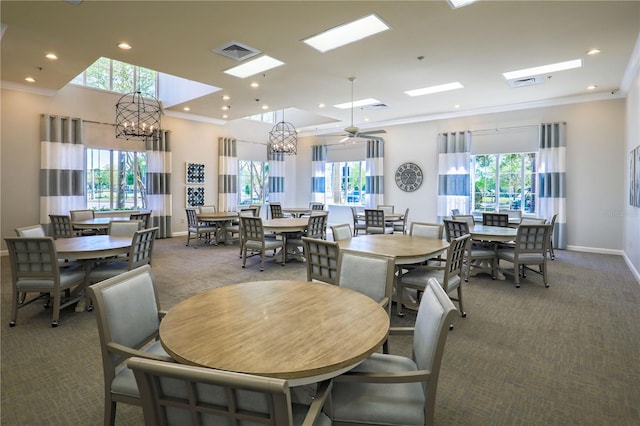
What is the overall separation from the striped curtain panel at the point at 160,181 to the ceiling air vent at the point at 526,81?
25.9ft

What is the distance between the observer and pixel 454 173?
8.61 metres

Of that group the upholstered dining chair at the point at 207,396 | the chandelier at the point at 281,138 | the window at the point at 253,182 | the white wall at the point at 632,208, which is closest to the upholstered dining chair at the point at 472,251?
the white wall at the point at 632,208

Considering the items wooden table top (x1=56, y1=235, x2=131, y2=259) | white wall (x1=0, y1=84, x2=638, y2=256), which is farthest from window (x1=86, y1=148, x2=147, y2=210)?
wooden table top (x1=56, y1=235, x2=131, y2=259)

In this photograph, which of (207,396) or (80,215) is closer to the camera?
(207,396)

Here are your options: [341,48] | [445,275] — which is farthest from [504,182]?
[445,275]

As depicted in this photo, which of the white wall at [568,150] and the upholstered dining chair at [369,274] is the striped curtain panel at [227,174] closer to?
the white wall at [568,150]

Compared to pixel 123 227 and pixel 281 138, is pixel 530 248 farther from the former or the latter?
pixel 281 138

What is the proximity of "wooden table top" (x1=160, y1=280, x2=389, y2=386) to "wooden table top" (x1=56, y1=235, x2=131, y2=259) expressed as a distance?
209 centimetres

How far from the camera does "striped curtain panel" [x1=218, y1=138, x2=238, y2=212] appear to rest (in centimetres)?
999

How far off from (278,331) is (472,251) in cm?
427

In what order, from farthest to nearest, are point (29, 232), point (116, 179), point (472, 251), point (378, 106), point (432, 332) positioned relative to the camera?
1. point (116, 179)
2. point (378, 106)
3. point (472, 251)
4. point (29, 232)
5. point (432, 332)

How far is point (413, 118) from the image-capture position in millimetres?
9328

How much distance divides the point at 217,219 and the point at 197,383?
6611mm

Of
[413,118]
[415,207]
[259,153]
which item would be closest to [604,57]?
[413,118]
